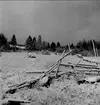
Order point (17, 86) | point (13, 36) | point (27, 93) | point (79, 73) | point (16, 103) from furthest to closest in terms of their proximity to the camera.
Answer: point (13, 36), point (79, 73), point (17, 86), point (27, 93), point (16, 103)

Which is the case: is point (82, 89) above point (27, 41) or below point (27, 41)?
below

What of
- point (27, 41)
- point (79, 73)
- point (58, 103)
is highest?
point (27, 41)

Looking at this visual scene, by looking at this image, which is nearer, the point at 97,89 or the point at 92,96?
the point at 92,96

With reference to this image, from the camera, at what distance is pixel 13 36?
5838 centimetres

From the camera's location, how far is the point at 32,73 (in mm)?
7168

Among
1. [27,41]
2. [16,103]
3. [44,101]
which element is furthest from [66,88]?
[27,41]

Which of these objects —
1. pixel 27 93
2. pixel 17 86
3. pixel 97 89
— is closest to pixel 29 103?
pixel 27 93

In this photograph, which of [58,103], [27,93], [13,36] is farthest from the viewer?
[13,36]

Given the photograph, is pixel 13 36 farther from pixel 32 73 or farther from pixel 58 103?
pixel 58 103

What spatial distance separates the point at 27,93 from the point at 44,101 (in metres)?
0.86

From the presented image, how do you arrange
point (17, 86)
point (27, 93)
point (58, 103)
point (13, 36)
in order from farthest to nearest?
point (13, 36) → point (17, 86) → point (27, 93) → point (58, 103)

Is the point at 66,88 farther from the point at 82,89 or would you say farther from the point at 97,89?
the point at 97,89

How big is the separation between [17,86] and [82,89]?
268 cm

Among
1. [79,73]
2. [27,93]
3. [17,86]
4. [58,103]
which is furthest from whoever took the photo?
[79,73]
